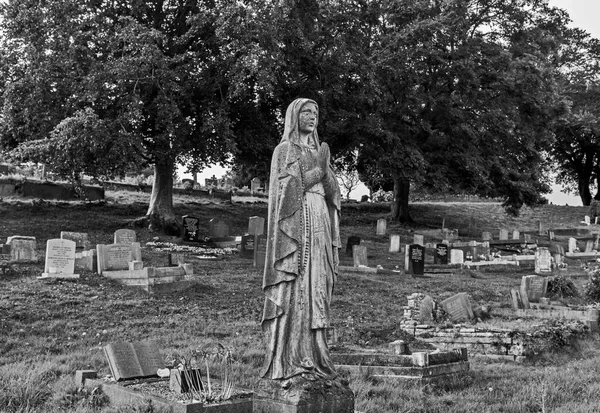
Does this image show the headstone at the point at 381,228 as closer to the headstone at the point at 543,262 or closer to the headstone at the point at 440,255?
the headstone at the point at 440,255

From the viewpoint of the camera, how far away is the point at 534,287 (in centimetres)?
1880

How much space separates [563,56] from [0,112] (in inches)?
1661

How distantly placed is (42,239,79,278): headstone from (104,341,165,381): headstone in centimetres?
780

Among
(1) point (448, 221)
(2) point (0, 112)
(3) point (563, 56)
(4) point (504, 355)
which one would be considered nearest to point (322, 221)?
(4) point (504, 355)

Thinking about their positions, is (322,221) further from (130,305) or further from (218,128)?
(218,128)

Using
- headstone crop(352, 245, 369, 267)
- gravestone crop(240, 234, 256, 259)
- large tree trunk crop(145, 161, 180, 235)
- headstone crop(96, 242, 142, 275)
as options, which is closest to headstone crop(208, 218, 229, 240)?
large tree trunk crop(145, 161, 180, 235)

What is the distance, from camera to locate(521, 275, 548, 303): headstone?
1838cm

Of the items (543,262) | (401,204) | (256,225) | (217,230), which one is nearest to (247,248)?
(256,225)

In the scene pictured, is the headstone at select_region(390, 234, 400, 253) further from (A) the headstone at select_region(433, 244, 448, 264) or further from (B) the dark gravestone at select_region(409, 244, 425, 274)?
(B) the dark gravestone at select_region(409, 244, 425, 274)

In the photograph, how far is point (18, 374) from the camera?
358 inches

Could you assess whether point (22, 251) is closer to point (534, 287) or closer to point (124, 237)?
point (124, 237)

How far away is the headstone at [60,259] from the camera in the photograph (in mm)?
16391

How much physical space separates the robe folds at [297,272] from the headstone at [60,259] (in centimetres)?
1000

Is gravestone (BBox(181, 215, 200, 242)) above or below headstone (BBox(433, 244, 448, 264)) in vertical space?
above
